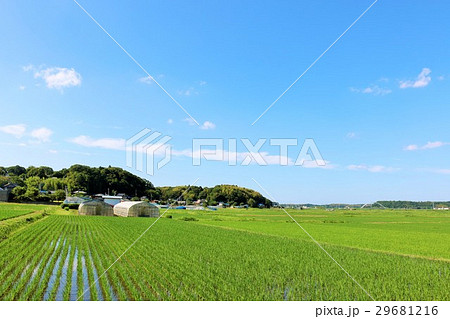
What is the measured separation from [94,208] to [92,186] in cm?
3289

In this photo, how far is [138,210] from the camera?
41.2 m

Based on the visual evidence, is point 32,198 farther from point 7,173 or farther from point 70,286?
point 70,286

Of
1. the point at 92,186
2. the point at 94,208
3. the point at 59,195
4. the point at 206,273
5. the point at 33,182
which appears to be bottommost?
the point at 94,208

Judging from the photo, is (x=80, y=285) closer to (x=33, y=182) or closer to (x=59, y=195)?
(x=59, y=195)

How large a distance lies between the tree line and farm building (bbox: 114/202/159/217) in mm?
12460

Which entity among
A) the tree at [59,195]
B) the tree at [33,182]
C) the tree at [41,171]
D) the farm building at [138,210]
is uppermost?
the tree at [41,171]

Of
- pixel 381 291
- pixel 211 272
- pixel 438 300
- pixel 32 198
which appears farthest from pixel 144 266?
pixel 32 198

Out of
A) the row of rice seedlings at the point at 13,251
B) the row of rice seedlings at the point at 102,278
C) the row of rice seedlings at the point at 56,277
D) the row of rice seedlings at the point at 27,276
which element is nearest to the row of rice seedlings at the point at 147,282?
the row of rice seedlings at the point at 102,278

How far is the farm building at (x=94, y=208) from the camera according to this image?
40031 millimetres

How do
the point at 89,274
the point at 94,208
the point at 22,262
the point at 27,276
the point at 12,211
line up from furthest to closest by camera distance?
the point at 94,208, the point at 12,211, the point at 22,262, the point at 89,274, the point at 27,276

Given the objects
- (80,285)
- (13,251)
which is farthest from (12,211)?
(80,285)

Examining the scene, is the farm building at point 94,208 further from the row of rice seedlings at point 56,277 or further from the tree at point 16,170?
the tree at point 16,170

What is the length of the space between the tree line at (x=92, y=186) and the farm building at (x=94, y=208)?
635 inches

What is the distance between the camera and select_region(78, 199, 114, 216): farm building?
40031mm
